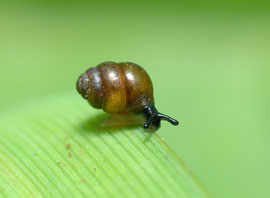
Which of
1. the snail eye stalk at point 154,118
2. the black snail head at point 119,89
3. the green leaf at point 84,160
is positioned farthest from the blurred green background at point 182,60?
the green leaf at point 84,160

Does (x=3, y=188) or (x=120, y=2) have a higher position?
(x=120, y=2)

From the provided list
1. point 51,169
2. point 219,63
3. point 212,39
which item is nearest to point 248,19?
point 212,39

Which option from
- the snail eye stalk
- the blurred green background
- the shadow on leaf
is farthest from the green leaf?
the blurred green background

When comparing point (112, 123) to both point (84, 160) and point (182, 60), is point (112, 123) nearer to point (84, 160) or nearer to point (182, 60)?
point (84, 160)

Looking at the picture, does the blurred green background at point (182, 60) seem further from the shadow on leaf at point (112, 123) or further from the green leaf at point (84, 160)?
the green leaf at point (84, 160)

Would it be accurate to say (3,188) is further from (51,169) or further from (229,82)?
(229,82)

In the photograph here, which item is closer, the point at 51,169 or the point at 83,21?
the point at 51,169
